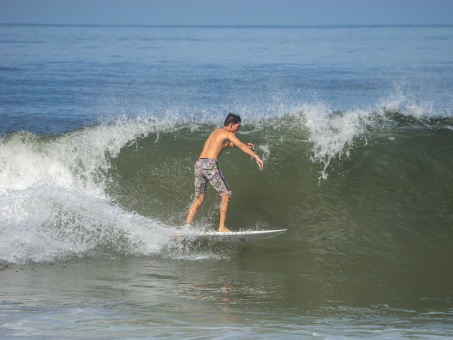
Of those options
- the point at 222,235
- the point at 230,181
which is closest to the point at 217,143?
the point at 222,235

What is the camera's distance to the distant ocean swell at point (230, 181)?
8.59 m

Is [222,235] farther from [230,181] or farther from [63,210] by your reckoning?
[230,181]

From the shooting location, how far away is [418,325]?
563 cm

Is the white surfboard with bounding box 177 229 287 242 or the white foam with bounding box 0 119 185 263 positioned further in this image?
the white surfboard with bounding box 177 229 287 242

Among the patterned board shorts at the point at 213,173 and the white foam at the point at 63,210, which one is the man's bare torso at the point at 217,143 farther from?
the white foam at the point at 63,210

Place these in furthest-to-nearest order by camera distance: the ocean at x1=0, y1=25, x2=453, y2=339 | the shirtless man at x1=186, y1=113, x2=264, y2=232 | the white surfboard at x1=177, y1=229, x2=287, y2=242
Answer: the shirtless man at x1=186, y1=113, x2=264, y2=232
the white surfboard at x1=177, y1=229, x2=287, y2=242
the ocean at x1=0, y1=25, x2=453, y2=339

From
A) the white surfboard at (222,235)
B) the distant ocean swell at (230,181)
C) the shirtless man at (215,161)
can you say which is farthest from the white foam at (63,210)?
the shirtless man at (215,161)

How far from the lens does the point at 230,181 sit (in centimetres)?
1105

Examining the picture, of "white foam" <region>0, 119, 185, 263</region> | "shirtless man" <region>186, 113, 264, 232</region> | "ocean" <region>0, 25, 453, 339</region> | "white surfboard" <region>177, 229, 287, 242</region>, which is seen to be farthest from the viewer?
"shirtless man" <region>186, 113, 264, 232</region>

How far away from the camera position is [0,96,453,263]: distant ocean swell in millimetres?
8594

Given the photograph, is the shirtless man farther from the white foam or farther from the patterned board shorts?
the white foam

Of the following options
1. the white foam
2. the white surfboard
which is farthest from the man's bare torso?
the white foam

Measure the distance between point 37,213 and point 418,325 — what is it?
16.4 ft

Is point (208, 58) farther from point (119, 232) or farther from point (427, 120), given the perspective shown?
point (119, 232)
